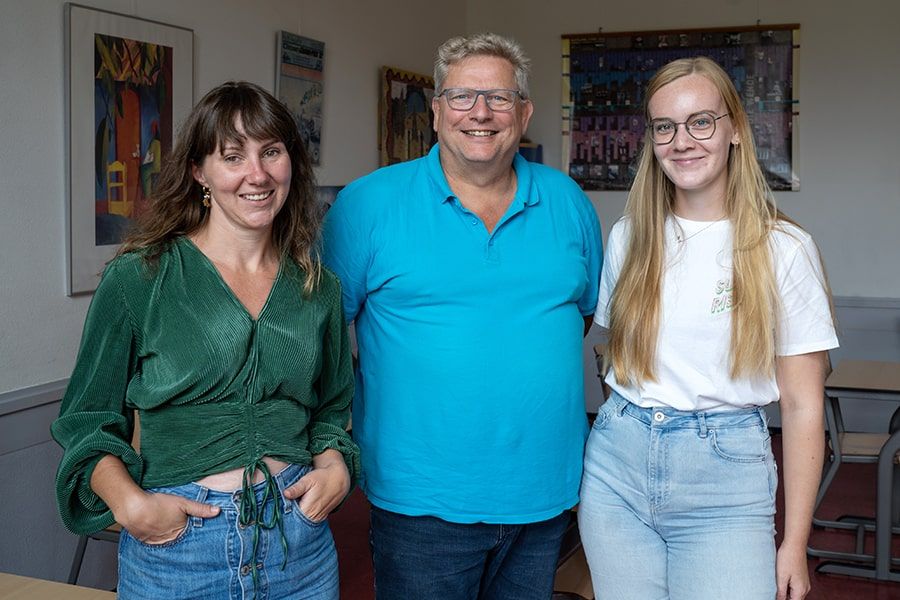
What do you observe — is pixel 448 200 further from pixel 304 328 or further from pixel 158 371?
pixel 158 371

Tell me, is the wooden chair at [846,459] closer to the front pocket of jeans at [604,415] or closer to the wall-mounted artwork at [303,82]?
the front pocket of jeans at [604,415]

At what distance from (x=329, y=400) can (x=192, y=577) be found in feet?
1.34

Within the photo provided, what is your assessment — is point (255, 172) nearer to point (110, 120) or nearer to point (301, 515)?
point (301, 515)

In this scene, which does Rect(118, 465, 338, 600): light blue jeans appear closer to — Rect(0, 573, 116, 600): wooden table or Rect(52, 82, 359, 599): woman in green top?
Rect(52, 82, 359, 599): woman in green top

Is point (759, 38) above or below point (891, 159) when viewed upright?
above

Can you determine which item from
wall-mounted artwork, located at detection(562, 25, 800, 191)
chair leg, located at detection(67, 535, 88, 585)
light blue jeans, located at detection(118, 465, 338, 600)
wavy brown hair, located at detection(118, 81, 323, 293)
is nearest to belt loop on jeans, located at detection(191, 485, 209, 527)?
light blue jeans, located at detection(118, 465, 338, 600)

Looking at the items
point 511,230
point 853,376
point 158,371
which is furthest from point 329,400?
point 853,376

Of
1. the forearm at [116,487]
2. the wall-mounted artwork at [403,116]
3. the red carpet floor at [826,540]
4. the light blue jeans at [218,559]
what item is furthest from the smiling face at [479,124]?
the wall-mounted artwork at [403,116]

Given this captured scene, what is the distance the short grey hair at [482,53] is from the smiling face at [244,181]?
1.59 feet

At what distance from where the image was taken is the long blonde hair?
1.69 metres

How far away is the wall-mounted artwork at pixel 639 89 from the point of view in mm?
5848

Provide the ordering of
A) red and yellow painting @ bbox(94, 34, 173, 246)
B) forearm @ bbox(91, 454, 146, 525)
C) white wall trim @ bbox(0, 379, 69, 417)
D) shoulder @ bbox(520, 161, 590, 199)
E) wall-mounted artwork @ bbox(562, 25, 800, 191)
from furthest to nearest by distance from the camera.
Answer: wall-mounted artwork @ bbox(562, 25, 800, 191) → red and yellow painting @ bbox(94, 34, 173, 246) → white wall trim @ bbox(0, 379, 69, 417) → shoulder @ bbox(520, 161, 590, 199) → forearm @ bbox(91, 454, 146, 525)

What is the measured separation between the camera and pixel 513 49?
1.92 metres

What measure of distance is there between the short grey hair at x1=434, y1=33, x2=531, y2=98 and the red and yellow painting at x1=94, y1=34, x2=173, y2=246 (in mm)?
1427
